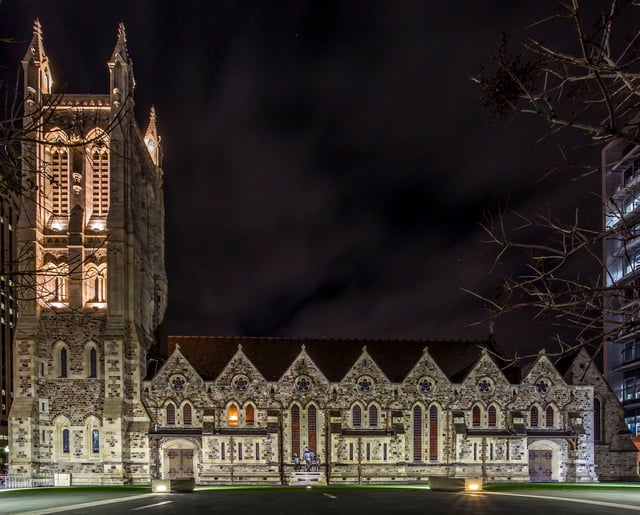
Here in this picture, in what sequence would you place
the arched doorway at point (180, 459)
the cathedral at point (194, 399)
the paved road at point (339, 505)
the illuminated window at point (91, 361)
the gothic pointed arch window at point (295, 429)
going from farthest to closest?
the gothic pointed arch window at point (295, 429) < the arched doorway at point (180, 459) < the illuminated window at point (91, 361) < the cathedral at point (194, 399) < the paved road at point (339, 505)

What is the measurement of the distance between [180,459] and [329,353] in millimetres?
15673

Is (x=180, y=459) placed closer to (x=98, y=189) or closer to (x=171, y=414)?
(x=171, y=414)

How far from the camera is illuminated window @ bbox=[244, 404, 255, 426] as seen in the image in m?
52.2

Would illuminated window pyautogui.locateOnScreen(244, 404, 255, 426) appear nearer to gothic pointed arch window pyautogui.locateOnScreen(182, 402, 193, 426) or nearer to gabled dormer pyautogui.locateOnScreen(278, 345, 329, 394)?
gabled dormer pyautogui.locateOnScreen(278, 345, 329, 394)

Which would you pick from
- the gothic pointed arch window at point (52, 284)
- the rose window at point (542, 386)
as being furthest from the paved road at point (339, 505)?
the rose window at point (542, 386)

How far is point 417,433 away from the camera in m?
52.8

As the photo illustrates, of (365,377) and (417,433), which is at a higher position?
(365,377)

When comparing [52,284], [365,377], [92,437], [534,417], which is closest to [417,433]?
[365,377]

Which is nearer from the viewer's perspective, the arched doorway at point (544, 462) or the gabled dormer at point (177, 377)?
the gabled dormer at point (177, 377)

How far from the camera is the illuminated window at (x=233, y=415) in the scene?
52.1 m

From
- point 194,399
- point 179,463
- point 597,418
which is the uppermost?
point 194,399

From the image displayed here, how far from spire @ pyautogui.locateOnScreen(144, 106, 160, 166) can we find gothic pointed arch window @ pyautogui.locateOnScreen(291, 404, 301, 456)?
2892 centimetres

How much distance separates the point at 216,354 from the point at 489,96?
169ft

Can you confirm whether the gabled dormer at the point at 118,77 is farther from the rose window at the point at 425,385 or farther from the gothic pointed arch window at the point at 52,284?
the rose window at the point at 425,385
